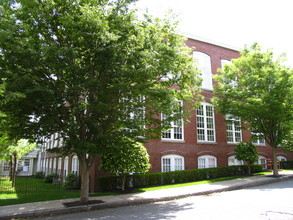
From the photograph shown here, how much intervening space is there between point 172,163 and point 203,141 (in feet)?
12.3

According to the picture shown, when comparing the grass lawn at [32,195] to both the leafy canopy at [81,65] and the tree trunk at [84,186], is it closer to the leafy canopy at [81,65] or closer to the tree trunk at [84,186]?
the tree trunk at [84,186]

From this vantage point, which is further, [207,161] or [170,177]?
[207,161]

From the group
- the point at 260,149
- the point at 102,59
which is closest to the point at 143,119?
the point at 102,59

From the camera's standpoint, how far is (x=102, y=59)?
9.13 metres

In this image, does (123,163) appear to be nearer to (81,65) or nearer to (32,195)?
(32,195)

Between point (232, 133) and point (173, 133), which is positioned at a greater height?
point (232, 133)

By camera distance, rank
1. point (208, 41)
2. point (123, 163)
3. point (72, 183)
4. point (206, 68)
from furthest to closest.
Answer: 1. point (208, 41)
2. point (206, 68)
3. point (72, 183)
4. point (123, 163)

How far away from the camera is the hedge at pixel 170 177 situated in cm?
1420

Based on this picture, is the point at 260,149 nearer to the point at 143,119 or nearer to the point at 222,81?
the point at 222,81

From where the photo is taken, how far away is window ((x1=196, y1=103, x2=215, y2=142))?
20578 mm

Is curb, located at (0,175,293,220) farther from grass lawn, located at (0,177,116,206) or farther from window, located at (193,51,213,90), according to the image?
window, located at (193,51,213,90)

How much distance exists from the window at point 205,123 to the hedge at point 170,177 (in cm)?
297

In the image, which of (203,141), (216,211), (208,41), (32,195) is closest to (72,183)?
(32,195)

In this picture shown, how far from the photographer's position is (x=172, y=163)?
18078mm
